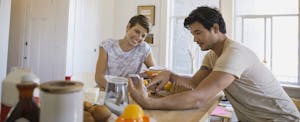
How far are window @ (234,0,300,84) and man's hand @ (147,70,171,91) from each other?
2.89m

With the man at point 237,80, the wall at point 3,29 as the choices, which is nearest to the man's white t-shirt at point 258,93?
the man at point 237,80

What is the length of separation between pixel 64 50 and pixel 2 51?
850 millimetres

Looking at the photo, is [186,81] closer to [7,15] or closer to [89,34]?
[7,15]

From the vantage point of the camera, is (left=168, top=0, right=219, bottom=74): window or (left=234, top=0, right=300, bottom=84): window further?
(left=168, top=0, right=219, bottom=74): window

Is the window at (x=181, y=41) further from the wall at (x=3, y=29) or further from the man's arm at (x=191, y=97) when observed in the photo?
the man's arm at (x=191, y=97)

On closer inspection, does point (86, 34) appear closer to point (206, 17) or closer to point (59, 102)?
point (206, 17)

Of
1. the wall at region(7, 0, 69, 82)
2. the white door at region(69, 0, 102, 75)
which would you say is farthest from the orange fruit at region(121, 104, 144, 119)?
the white door at region(69, 0, 102, 75)

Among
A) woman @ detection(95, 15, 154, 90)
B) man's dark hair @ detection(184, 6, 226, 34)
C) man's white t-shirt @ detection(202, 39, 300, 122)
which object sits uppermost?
man's dark hair @ detection(184, 6, 226, 34)

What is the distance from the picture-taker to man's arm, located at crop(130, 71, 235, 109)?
39.6 inches

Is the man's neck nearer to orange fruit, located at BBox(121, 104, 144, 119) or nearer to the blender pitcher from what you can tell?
the blender pitcher

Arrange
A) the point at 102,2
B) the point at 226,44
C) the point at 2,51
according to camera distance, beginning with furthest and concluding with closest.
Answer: the point at 102,2
the point at 2,51
the point at 226,44

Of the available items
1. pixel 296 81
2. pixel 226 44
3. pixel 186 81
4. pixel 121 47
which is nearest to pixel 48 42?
pixel 121 47

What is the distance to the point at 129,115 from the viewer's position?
645 mm

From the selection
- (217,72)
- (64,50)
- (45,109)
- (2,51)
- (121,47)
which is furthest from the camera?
(64,50)
